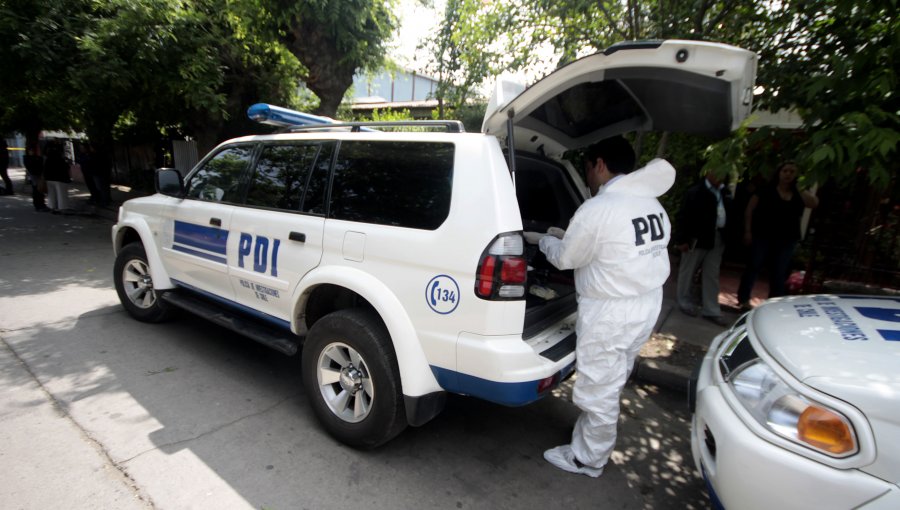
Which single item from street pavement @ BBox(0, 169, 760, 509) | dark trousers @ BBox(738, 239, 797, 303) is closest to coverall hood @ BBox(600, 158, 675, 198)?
street pavement @ BBox(0, 169, 760, 509)

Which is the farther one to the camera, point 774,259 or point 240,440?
point 774,259

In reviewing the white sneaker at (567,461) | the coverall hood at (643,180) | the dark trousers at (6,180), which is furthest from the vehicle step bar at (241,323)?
the dark trousers at (6,180)

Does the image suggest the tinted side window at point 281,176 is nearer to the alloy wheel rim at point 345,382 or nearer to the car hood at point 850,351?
the alloy wheel rim at point 345,382

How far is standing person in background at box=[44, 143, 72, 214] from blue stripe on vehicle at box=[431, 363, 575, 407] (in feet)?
41.7

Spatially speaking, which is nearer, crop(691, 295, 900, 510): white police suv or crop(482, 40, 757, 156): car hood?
crop(691, 295, 900, 510): white police suv

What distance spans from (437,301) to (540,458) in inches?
51.4

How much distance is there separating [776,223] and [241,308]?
543 centimetres

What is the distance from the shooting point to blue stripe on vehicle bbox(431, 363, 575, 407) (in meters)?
2.19

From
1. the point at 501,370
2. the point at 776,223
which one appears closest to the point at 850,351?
the point at 501,370

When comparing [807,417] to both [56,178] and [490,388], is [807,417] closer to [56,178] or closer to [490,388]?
[490,388]

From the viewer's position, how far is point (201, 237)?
3.56 meters

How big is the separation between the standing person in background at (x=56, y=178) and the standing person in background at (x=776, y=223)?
46.0 feet

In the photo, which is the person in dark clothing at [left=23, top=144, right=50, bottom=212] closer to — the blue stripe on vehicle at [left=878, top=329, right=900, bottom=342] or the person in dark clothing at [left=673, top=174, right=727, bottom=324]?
the person in dark clothing at [left=673, top=174, right=727, bottom=324]

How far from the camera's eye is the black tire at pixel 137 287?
4.21 meters
